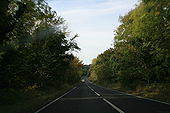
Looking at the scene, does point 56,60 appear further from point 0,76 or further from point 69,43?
point 0,76

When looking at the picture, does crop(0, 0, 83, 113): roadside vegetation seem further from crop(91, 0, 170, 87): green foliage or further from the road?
crop(91, 0, 170, 87): green foliage

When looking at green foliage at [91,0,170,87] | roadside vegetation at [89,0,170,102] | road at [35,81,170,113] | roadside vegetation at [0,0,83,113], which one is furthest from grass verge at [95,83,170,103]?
roadside vegetation at [0,0,83,113]

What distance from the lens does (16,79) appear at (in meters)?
27.4

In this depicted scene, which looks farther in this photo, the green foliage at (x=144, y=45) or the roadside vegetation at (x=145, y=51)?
the roadside vegetation at (x=145, y=51)

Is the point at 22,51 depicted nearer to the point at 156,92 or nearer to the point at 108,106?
the point at 108,106

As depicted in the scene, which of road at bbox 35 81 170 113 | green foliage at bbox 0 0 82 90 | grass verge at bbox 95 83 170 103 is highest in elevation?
green foliage at bbox 0 0 82 90

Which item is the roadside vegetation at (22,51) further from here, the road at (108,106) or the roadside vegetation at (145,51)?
the roadside vegetation at (145,51)

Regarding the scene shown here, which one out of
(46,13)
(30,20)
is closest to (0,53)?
(30,20)

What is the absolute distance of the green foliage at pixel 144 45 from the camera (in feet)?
93.0

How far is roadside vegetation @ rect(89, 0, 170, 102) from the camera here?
28947 millimetres

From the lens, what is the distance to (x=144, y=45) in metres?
36.2

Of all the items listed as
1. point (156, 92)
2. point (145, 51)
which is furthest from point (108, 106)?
point (145, 51)

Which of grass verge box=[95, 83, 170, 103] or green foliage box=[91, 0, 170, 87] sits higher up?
green foliage box=[91, 0, 170, 87]

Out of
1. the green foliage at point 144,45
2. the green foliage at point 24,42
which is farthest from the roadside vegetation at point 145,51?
the green foliage at point 24,42
